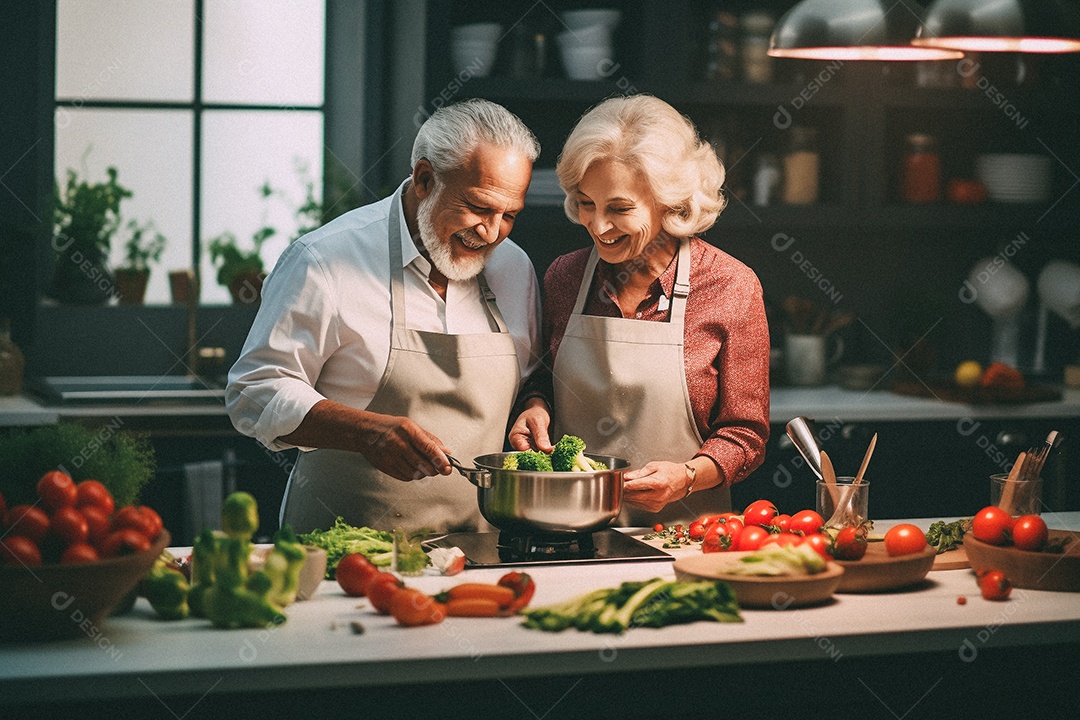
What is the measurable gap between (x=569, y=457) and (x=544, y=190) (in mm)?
2137

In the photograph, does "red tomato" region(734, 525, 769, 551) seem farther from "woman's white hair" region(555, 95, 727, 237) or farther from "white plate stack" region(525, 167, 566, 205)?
"white plate stack" region(525, 167, 566, 205)

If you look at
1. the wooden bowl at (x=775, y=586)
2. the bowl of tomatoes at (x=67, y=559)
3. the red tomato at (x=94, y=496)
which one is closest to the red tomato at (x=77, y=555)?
the bowl of tomatoes at (x=67, y=559)

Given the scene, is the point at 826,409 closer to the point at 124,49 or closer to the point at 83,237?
the point at 83,237

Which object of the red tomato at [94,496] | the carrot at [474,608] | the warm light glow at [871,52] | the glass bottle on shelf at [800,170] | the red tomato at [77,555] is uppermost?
the warm light glow at [871,52]

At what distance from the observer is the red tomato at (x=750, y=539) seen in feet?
7.07

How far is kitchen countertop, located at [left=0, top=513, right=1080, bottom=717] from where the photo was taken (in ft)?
5.24

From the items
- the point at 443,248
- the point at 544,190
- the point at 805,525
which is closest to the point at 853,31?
the point at 443,248

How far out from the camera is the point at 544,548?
7.60 ft

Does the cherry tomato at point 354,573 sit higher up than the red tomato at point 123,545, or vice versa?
the red tomato at point 123,545

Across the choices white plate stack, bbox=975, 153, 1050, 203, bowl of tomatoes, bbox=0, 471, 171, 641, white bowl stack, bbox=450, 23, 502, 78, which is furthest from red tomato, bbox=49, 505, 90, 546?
white plate stack, bbox=975, 153, 1050, 203

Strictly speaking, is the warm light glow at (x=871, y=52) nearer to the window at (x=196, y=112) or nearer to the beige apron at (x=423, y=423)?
the beige apron at (x=423, y=423)

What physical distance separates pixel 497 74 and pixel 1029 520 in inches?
108

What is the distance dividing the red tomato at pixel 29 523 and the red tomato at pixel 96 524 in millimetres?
57

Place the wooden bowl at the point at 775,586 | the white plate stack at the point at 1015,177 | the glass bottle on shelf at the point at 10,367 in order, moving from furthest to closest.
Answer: the white plate stack at the point at 1015,177 < the glass bottle on shelf at the point at 10,367 < the wooden bowl at the point at 775,586
